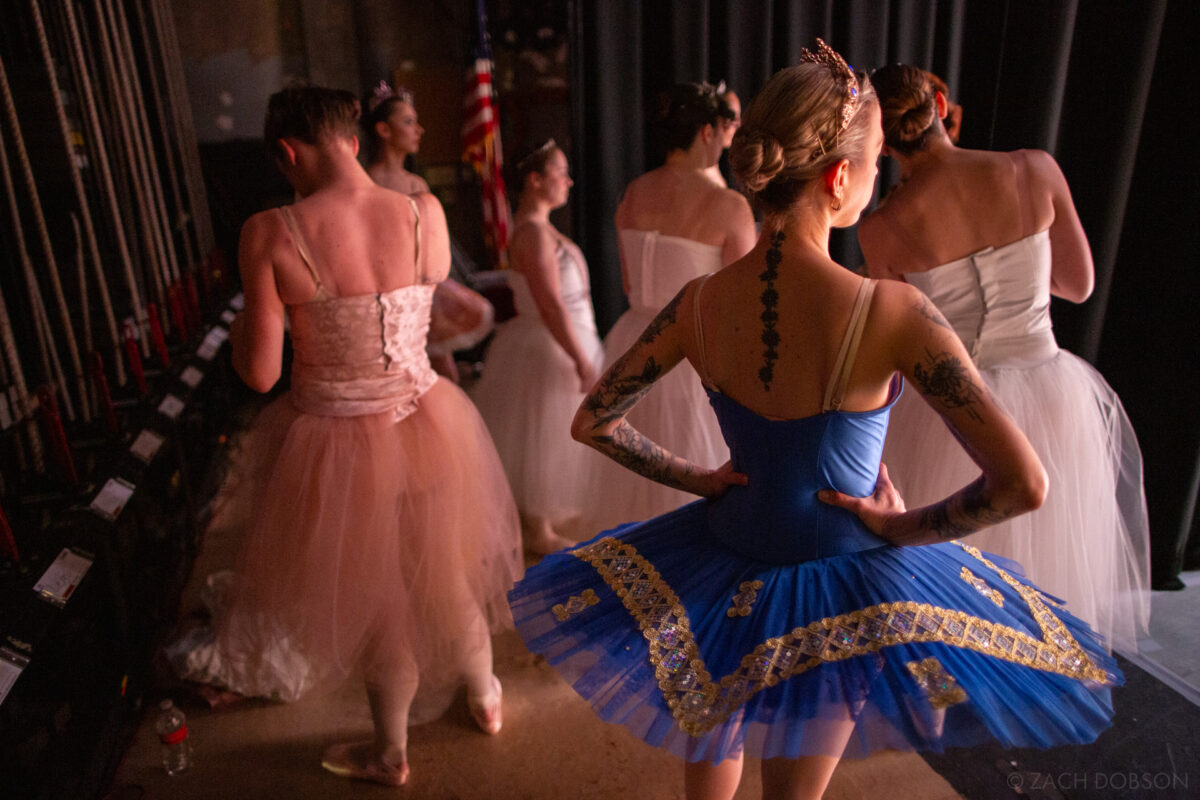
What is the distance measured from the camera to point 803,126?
40.4 inches

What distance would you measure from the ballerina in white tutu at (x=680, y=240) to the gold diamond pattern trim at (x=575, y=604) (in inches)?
42.3

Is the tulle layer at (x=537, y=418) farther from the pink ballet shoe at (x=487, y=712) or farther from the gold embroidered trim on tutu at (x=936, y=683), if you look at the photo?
the gold embroidered trim on tutu at (x=936, y=683)

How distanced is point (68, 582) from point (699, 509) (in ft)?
3.94

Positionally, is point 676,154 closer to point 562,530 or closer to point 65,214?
point 562,530

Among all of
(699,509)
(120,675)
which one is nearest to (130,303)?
(120,675)

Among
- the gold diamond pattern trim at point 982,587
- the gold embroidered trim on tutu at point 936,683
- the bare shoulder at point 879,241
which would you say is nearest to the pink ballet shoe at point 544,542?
the bare shoulder at point 879,241

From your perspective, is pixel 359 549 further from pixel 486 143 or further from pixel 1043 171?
pixel 486 143

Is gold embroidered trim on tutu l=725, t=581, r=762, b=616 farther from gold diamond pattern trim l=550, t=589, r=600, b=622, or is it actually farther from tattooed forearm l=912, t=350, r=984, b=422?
tattooed forearm l=912, t=350, r=984, b=422

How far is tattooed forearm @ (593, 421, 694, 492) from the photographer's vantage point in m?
1.37

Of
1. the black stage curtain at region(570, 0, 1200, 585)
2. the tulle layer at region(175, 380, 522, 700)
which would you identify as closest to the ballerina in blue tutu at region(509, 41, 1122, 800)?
the tulle layer at region(175, 380, 522, 700)

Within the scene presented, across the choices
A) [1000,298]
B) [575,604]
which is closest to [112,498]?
[575,604]

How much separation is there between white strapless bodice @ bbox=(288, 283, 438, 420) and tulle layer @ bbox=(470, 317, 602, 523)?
108 centimetres

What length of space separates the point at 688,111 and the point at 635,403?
1288mm

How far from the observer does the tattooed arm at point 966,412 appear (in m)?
1.00
